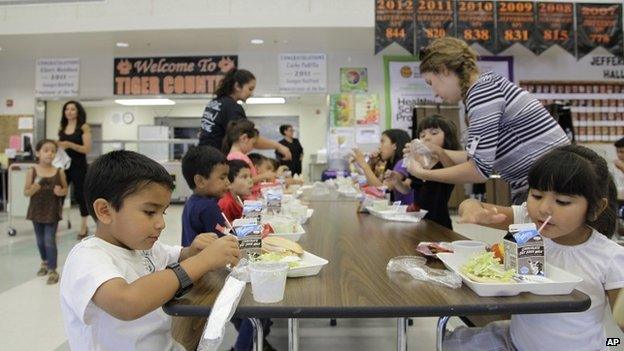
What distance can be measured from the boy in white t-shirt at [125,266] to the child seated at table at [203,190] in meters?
0.64

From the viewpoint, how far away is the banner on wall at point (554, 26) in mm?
5914

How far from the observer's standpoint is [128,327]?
1013mm

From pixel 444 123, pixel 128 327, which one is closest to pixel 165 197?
pixel 128 327

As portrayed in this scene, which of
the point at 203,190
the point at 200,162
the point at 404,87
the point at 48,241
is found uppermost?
the point at 404,87

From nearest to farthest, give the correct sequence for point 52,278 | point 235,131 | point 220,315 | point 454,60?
point 220,315, point 454,60, point 235,131, point 52,278

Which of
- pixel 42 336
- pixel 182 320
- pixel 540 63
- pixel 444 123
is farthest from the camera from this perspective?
pixel 540 63

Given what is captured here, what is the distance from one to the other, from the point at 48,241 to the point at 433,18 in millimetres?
4817

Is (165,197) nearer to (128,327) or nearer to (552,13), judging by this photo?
(128,327)

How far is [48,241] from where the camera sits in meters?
3.48

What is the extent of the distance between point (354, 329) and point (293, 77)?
519 centimetres

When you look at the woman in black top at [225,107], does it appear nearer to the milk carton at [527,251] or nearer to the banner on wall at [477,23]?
the milk carton at [527,251]

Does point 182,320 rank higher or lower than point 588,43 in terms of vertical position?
lower

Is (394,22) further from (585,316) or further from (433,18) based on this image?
(585,316)

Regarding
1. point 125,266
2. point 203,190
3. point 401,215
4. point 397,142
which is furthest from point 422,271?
point 397,142
